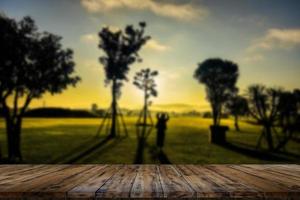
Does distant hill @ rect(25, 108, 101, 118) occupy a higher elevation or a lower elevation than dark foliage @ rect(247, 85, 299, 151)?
lower

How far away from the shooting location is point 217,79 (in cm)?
4453

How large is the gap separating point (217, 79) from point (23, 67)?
115 feet

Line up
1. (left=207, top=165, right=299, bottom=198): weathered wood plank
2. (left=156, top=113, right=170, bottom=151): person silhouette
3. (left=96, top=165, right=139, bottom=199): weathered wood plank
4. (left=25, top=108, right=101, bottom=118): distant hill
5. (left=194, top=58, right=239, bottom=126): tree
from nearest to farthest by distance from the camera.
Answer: (left=96, top=165, right=139, bottom=199): weathered wood plank, (left=207, top=165, right=299, bottom=198): weathered wood plank, (left=156, top=113, right=170, bottom=151): person silhouette, (left=194, top=58, right=239, bottom=126): tree, (left=25, top=108, right=101, bottom=118): distant hill

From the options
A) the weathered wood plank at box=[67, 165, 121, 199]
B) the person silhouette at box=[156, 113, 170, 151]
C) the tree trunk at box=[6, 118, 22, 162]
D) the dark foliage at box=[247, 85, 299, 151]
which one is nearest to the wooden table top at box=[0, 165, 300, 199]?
the weathered wood plank at box=[67, 165, 121, 199]

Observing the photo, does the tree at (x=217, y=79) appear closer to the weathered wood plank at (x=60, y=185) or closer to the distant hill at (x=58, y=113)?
the weathered wood plank at (x=60, y=185)

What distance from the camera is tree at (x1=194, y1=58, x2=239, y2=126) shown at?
44.4m

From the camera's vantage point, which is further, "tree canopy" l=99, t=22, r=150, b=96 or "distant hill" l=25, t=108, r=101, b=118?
"distant hill" l=25, t=108, r=101, b=118

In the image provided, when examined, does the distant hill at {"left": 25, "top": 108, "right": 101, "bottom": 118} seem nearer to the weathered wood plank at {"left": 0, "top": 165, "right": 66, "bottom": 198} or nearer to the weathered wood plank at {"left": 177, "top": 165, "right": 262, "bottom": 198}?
the weathered wood plank at {"left": 0, "top": 165, "right": 66, "bottom": 198}

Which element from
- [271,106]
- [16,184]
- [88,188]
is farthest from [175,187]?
[271,106]

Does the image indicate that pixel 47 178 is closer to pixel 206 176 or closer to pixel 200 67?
pixel 206 176

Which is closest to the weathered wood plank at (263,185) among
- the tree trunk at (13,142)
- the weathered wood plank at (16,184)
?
the weathered wood plank at (16,184)

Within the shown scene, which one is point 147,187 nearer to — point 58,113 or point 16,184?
point 16,184

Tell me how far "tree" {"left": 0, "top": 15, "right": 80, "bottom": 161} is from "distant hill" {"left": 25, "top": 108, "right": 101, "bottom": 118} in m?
64.1

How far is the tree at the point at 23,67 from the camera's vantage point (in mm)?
14547
